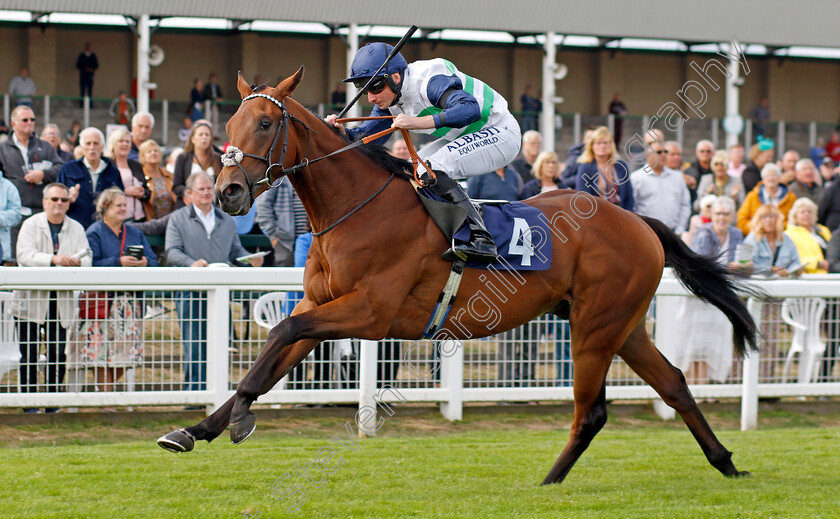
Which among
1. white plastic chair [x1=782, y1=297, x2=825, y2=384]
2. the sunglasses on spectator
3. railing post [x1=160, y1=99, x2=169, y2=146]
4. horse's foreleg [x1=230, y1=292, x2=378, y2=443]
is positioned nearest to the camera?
horse's foreleg [x1=230, y1=292, x2=378, y2=443]

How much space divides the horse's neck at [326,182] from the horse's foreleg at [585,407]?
1.37 meters

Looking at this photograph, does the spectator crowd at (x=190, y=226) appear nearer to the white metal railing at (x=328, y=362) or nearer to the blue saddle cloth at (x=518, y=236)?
the white metal railing at (x=328, y=362)

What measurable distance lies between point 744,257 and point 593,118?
1336cm

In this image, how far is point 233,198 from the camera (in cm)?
357

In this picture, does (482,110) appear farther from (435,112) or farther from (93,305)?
(93,305)

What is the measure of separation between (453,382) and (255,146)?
282 cm

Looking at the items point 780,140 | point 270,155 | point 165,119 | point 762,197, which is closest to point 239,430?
point 270,155

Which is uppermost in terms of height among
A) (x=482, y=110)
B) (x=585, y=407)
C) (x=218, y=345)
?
(x=482, y=110)

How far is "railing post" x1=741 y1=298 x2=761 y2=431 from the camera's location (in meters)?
6.44

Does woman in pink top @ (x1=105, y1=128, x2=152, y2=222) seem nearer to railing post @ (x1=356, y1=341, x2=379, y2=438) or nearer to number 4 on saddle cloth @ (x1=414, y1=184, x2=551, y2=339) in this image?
railing post @ (x1=356, y1=341, x2=379, y2=438)

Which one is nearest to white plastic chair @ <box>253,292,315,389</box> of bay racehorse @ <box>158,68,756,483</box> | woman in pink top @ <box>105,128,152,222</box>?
woman in pink top @ <box>105,128,152,222</box>

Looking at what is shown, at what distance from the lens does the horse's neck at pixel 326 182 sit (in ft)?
13.2

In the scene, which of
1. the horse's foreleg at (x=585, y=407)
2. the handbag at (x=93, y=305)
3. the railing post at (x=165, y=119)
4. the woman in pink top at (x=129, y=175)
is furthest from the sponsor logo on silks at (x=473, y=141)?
the railing post at (x=165, y=119)

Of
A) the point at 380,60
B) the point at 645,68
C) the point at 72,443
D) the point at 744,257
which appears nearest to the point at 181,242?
the point at 72,443
